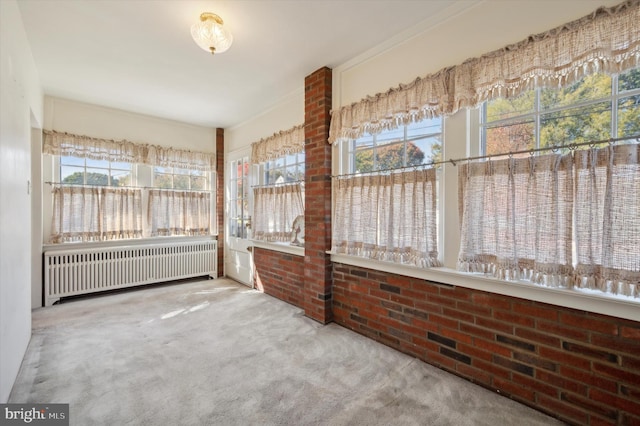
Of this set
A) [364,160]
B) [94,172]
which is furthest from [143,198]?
[364,160]

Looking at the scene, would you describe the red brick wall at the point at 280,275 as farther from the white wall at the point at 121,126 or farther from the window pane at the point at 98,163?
the window pane at the point at 98,163

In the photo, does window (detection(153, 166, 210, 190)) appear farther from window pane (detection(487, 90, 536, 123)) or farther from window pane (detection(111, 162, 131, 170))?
window pane (detection(487, 90, 536, 123))

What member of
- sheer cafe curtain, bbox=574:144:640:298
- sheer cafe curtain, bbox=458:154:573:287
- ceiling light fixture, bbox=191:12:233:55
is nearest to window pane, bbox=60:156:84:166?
ceiling light fixture, bbox=191:12:233:55

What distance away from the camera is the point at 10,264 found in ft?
6.27

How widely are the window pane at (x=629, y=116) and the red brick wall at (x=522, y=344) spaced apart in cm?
101

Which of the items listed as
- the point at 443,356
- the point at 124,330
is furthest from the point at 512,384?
the point at 124,330

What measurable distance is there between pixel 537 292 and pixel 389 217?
113cm

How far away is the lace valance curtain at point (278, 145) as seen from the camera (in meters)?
3.45

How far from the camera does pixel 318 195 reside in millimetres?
3057

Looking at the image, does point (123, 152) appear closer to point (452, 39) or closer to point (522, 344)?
point (452, 39)

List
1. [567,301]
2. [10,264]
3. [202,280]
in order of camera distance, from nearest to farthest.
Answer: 1. [567,301]
2. [10,264]
3. [202,280]

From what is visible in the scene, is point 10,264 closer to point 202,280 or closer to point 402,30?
point 202,280

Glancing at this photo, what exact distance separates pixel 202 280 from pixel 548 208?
487cm

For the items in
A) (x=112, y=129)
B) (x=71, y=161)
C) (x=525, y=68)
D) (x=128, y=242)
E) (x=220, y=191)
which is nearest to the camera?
(x=525, y=68)
